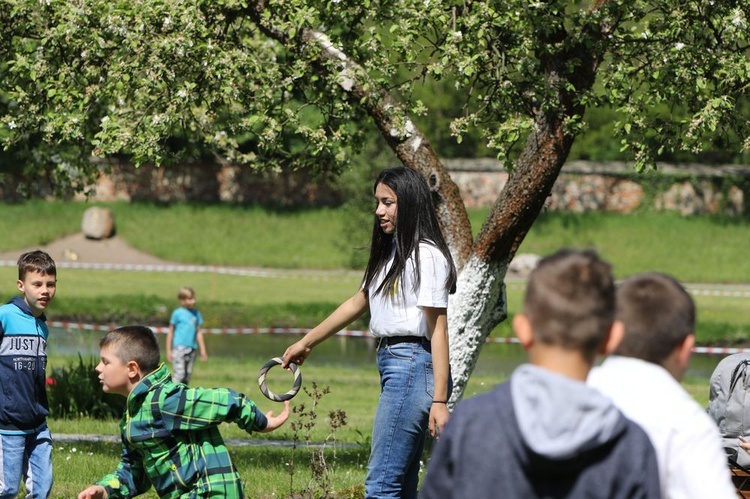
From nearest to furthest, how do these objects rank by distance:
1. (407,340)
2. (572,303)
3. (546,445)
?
(546,445) < (572,303) < (407,340)

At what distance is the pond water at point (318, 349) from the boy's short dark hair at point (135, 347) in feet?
46.9

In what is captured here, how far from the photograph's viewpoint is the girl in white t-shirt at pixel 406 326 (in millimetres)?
5219

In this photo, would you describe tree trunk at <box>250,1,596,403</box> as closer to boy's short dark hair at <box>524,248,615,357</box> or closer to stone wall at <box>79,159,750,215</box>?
boy's short dark hair at <box>524,248,615,357</box>

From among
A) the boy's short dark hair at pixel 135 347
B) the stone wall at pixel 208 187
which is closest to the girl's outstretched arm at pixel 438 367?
the boy's short dark hair at pixel 135 347

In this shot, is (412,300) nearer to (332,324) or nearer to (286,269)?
(332,324)

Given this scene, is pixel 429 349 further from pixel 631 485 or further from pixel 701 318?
pixel 701 318

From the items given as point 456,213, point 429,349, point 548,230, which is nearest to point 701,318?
point 548,230

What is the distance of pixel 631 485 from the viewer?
113 inches

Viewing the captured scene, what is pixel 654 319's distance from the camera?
3.16 meters

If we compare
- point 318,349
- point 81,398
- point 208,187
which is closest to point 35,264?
point 81,398

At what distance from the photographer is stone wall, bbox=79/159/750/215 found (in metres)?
39.6

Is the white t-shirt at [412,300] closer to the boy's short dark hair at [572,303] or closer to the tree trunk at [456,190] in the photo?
the boy's short dark hair at [572,303]

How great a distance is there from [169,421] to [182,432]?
0.26ft

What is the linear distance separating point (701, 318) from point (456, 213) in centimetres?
1921
